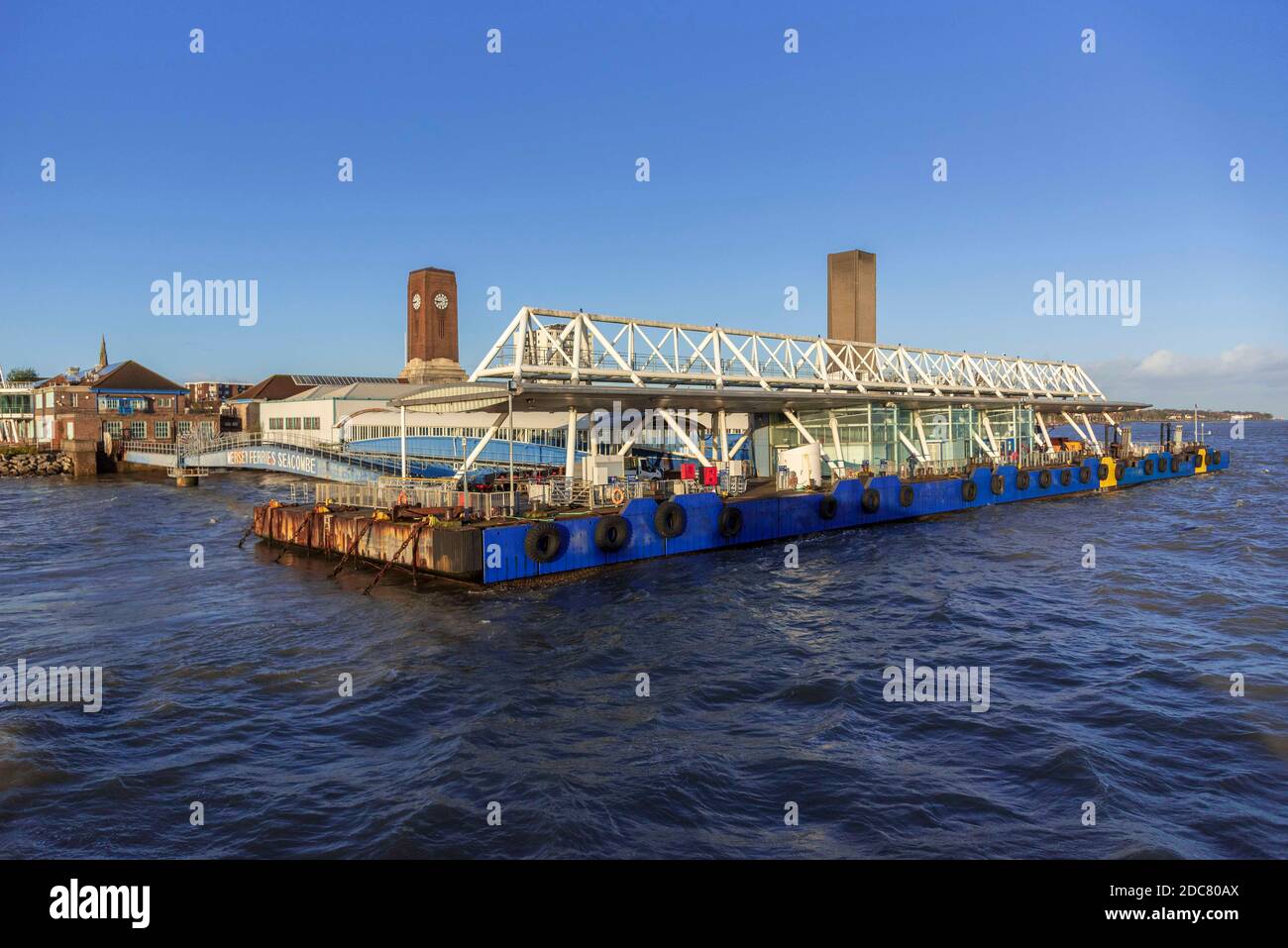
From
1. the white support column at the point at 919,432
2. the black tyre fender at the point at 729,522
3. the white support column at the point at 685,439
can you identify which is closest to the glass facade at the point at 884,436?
the white support column at the point at 919,432

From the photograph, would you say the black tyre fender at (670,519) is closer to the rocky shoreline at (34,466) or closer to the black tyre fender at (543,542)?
the black tyre fender at (543,542)

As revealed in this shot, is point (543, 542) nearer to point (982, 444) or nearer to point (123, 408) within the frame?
point (982, 444)

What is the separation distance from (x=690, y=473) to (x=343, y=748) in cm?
2553

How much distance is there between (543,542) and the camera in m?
29.1

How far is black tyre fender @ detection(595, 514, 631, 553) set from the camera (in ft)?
101

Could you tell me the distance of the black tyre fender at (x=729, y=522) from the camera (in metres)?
35.8

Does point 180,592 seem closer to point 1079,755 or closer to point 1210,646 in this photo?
point 1079,755

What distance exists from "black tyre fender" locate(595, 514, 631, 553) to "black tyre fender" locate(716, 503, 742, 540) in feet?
18.2

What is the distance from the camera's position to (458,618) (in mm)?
24641

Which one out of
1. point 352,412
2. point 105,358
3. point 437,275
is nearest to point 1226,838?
point 352,412

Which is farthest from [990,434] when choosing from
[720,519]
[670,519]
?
[670,519]

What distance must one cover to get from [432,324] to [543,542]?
112 m

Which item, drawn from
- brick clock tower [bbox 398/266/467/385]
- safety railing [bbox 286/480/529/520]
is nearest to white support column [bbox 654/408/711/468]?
safety railing [bbox 286/480/529/520]
